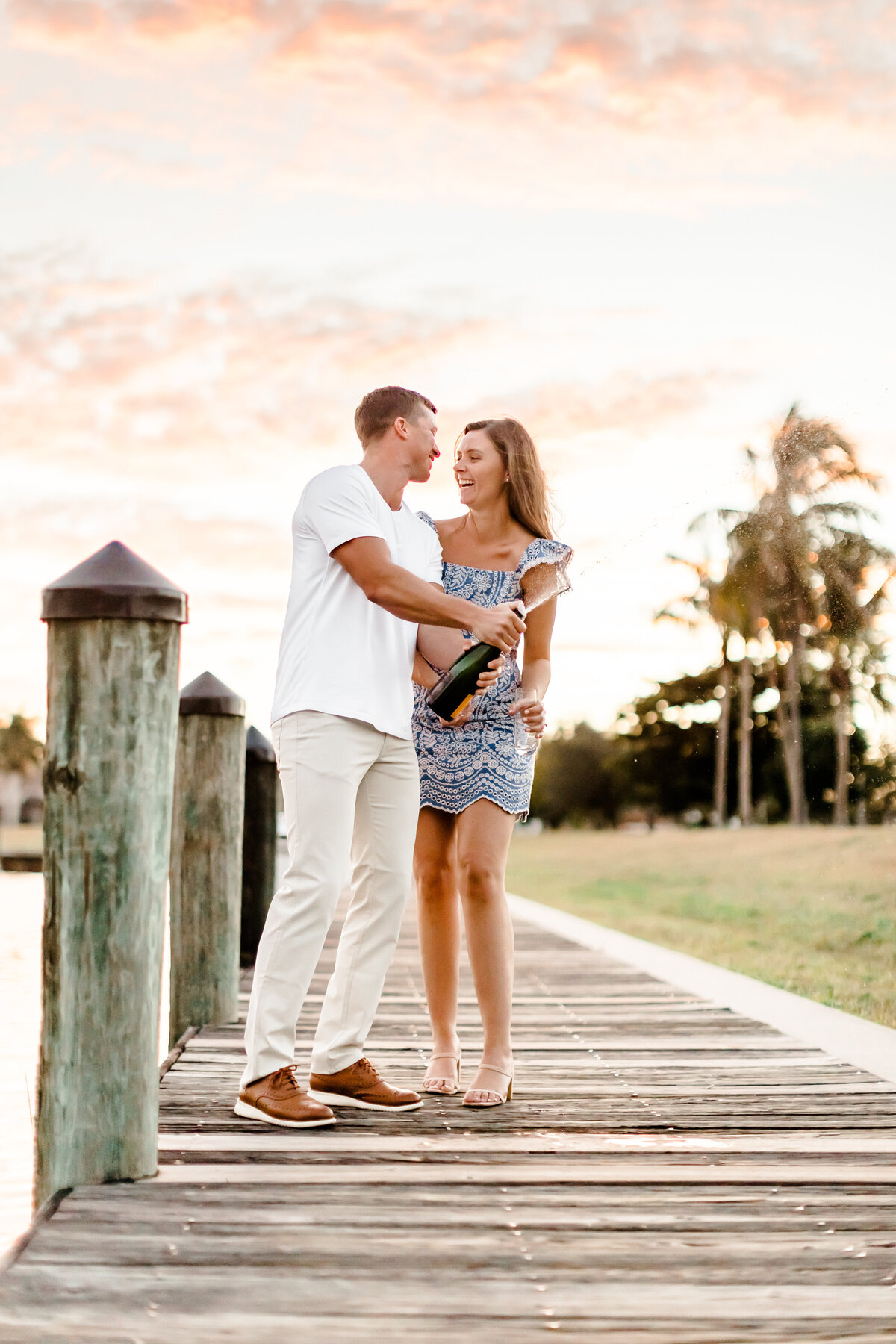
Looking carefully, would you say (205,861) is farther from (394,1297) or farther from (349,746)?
(394,1297)

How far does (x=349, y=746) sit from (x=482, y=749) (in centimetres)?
60

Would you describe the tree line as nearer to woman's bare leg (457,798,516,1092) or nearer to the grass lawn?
the grass lawn

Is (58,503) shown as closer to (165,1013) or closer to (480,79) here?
(480,79)

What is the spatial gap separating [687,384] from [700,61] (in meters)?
6.68

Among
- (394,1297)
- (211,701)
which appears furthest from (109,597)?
(211,701)

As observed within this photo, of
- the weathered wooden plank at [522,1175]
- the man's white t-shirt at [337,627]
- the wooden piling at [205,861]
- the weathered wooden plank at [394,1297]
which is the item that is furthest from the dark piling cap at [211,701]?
the weathered wooden plank at [394,1297]

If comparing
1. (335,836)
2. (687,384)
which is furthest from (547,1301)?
(687,384)

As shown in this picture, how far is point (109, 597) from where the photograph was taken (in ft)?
9.21

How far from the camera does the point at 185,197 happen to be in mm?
11391

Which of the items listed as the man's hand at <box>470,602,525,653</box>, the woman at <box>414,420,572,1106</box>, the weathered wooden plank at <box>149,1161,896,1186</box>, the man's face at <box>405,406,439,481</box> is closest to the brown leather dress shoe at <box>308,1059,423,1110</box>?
the woman at <box>414,420,572,1106</box>

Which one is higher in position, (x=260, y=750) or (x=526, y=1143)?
(x=260, y=750)

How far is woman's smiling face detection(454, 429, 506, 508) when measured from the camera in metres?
4.13

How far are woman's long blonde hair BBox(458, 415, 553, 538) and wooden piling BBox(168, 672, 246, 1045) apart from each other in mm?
1533

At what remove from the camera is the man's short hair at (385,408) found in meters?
3.86
